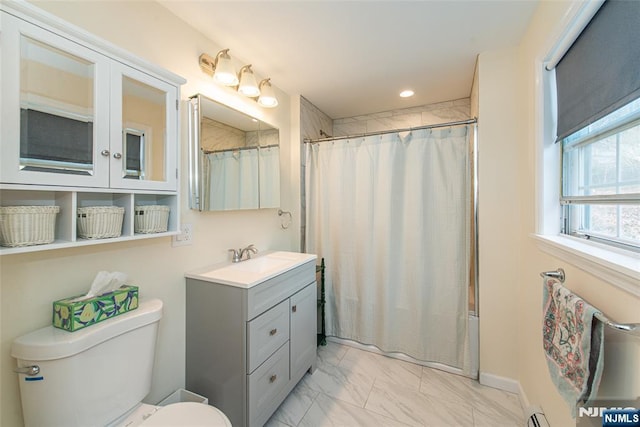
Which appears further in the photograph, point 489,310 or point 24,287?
point 489,310

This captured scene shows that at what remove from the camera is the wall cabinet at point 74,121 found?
0.79 meters

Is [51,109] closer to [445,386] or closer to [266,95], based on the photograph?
[266,95]

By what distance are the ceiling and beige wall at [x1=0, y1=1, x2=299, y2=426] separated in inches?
8.5

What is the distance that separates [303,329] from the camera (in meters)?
1.84

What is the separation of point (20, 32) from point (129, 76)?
0.31 metres

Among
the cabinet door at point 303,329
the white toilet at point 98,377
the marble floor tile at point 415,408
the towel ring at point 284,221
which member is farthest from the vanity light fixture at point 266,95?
the marble floor tile at point 415,408

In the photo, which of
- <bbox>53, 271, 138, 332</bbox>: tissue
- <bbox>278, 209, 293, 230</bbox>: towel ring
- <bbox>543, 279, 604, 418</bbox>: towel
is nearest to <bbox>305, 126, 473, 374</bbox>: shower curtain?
<bbox>278, 209, 293, 230</bbox>: towel ring

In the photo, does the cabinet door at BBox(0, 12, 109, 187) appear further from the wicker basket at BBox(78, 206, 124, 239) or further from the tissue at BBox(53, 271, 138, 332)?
the tissue at BBox(53, 271, 138, 332)

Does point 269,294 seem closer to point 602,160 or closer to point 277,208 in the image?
point 277,208

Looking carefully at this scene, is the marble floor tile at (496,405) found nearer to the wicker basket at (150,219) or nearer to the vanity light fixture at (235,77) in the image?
the wicker basket at (150,219)

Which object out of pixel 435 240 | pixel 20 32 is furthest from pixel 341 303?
pixel 20 32

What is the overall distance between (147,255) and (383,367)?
6.26 feet

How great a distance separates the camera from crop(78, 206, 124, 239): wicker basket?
38.5 inches

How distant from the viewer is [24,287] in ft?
3.08
